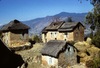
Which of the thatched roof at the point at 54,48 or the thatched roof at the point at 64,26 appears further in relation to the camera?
the thatched roof at the point at 64,26

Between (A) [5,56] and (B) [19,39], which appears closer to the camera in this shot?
(A) [5,56]

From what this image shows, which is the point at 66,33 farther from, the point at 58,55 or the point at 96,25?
the point at 58,55

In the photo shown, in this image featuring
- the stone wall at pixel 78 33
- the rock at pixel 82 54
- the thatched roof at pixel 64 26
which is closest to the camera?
the rock at pixel 82 54

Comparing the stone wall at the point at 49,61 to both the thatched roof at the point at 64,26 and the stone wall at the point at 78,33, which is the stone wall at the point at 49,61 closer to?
the thatched roof at the point at 64,26

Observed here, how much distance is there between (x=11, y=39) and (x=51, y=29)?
17.0 metres

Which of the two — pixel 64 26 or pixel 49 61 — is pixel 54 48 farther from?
pixel 64 26

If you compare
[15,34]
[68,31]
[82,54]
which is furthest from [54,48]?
[68,31]

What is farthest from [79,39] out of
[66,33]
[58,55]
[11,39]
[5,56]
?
[5,56]

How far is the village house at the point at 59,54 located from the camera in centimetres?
4222

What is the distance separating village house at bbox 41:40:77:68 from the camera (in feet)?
139

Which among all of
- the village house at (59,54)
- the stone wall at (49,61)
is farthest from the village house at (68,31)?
the stone wall at (49,61)

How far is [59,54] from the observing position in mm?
42219

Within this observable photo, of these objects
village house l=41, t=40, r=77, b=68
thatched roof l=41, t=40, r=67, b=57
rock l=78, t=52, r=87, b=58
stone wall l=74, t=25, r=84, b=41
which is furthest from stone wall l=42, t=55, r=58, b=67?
stone wall l=74, t=25, r=84, b=41

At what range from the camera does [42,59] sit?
1860 inches
